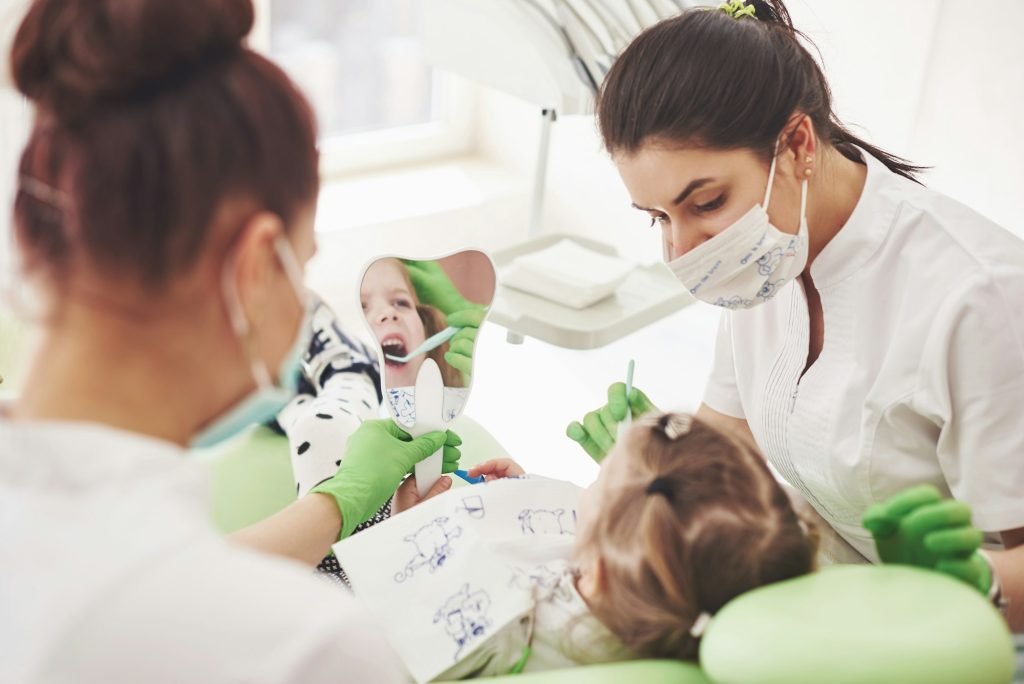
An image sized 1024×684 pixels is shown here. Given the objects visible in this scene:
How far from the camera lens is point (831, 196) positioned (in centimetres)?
157

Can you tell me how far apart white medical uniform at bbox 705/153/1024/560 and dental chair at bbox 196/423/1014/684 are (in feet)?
1.20

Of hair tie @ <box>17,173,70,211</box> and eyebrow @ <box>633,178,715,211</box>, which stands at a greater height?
hair tie @ <box>17,173,70,211</box>

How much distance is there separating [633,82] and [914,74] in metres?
1.65

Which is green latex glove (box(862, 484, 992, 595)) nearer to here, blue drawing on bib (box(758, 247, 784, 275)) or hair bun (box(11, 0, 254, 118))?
blue drawing on bib (box(758, 247, 784, 275))

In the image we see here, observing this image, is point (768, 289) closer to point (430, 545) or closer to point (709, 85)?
point (709, 85)

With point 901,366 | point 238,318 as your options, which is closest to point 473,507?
point 901,366

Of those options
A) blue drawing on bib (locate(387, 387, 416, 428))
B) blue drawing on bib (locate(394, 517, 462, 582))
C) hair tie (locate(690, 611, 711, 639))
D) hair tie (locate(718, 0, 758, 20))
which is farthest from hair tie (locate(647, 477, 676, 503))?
hair tie (locate(718, 0, 758, 20))

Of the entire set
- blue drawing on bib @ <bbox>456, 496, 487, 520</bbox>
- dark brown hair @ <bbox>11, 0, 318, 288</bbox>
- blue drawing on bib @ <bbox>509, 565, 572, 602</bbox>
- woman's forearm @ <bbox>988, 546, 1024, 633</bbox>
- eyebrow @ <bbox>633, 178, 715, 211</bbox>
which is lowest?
blue drawing on bib @ <bbox>509, 565, 572, 602</bbox>

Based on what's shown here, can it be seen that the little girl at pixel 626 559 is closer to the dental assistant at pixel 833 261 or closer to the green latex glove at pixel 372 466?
the green latex glove at pixel 372 466

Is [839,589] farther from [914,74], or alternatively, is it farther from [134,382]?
[914,74]

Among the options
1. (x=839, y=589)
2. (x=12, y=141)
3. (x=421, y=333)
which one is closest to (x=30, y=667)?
(x=839, y=589)

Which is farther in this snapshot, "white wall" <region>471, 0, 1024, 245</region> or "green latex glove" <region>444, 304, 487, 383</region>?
"white wall" <region>471, 0, 1024, 245</region>

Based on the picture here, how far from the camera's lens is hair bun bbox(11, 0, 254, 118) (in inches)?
32.3

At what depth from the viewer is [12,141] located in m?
2.75
